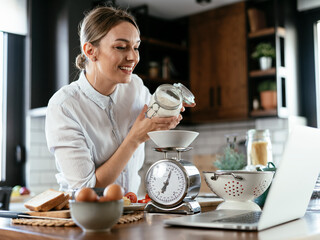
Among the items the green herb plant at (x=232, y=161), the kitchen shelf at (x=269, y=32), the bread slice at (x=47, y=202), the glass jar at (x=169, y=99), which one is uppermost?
the kitchen shelf at (x=269, y=32)

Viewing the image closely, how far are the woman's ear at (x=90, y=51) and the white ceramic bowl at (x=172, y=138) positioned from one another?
0.69 metres

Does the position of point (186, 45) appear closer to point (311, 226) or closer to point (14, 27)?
point (14, 27)

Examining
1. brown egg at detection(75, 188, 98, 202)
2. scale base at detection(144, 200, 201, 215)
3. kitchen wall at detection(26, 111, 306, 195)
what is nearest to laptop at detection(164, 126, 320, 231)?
scale base at detection(144, 200, 201, 215)

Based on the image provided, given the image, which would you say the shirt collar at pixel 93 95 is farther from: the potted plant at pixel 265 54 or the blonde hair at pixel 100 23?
the potted plant at pixel 265 54

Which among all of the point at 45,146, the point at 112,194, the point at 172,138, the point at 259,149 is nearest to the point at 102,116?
the point at 172,138

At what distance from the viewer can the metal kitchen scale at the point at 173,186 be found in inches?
56.4

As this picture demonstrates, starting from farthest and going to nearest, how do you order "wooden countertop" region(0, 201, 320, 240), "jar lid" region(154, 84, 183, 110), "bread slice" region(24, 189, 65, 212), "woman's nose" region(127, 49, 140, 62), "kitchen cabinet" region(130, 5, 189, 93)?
1. "kitchen cabinet" region(130, 5, 189, 93)
2. "woman's nose" region(127, 49, 140, 62)
3. "jar lid" region(154, 84, 183, 110)
4. "bread slice" region(24, 189, 65, 212)
5. "wooden countertop" region(0, 201, 320, 240)

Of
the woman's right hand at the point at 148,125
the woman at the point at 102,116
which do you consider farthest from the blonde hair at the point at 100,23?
the woman's right hand at the point at 148,125

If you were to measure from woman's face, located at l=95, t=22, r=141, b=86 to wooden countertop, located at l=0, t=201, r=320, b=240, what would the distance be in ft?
2.76

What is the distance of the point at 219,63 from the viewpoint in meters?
5.06

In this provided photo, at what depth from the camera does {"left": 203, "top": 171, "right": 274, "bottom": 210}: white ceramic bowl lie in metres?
1.41

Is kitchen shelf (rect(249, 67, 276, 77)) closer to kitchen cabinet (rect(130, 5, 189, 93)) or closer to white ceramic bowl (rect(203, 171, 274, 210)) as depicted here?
kitchen cabinet (rect(130, 5, 189, 93))

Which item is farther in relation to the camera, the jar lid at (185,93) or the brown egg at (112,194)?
the jar lid at (185,93)

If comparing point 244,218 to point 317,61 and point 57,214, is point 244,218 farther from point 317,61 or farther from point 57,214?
point 317,61
